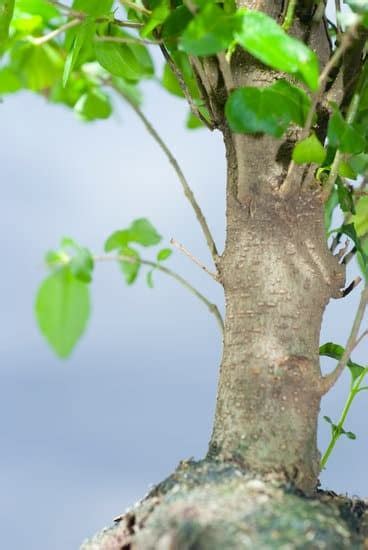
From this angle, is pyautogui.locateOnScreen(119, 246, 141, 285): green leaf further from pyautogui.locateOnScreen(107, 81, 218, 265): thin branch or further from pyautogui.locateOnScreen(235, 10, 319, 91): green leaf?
pyautogui.locateOnScreen(235, 10, 319, 91): green leaf

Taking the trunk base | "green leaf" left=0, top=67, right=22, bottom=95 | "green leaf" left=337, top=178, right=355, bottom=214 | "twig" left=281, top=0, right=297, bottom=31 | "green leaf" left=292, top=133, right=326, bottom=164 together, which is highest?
"green leaf" left=0, top=67, right=22, bottom=95

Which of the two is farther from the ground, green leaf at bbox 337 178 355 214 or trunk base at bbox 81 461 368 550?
green leaf at bbox 337 178 355 214

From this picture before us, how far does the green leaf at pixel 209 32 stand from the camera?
1.93 ft

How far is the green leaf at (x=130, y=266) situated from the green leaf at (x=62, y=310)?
0.24 metres

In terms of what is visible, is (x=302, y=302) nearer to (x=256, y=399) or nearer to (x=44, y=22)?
(x=256, y=399)

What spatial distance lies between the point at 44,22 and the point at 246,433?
0.78 m

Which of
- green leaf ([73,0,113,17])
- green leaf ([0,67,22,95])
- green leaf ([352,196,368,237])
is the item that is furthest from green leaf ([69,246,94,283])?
green leaf ([0,67,22,95])

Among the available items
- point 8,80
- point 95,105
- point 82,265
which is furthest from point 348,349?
point 8,80

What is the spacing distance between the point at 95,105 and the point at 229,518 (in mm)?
950

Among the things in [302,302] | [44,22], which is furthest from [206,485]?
[44,22]

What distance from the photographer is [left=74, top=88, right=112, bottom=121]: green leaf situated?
4.71ft

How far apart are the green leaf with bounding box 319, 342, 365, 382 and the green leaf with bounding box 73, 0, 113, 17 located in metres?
0.49

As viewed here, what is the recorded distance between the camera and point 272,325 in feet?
2.71

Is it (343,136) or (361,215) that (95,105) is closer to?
(361,215)
